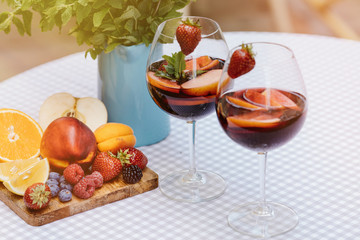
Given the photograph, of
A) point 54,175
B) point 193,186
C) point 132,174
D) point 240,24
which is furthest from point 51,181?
point 240,24

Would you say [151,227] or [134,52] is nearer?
[151,227]

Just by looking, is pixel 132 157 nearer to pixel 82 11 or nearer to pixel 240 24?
pixel 82 11

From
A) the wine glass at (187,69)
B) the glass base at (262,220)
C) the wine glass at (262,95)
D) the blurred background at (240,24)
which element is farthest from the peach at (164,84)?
the blurred background at (240,24)

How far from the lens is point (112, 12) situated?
53.6 inches

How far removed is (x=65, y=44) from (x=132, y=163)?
301 centimetres

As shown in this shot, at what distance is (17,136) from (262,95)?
0.57m

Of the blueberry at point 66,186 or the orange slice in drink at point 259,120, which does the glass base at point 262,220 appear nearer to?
the orange slice in drink at point 259,120

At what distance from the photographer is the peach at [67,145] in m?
1.28

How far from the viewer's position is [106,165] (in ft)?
4.15

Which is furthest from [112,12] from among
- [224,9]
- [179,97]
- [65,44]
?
[224,9]

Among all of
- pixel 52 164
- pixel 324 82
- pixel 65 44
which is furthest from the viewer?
pixel 65 44

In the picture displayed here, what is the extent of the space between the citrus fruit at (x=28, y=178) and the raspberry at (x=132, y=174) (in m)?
0.15

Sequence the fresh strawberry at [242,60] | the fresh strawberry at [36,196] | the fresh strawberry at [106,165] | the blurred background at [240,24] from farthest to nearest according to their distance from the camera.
A: the blurred background at [240,24]
the fresh strawberry at [106,165]
the fresh strawberry at [36,196]
the fresh strawberry at [242,60]

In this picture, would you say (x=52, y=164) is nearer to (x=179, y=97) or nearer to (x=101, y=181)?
(x=101, y=181)
